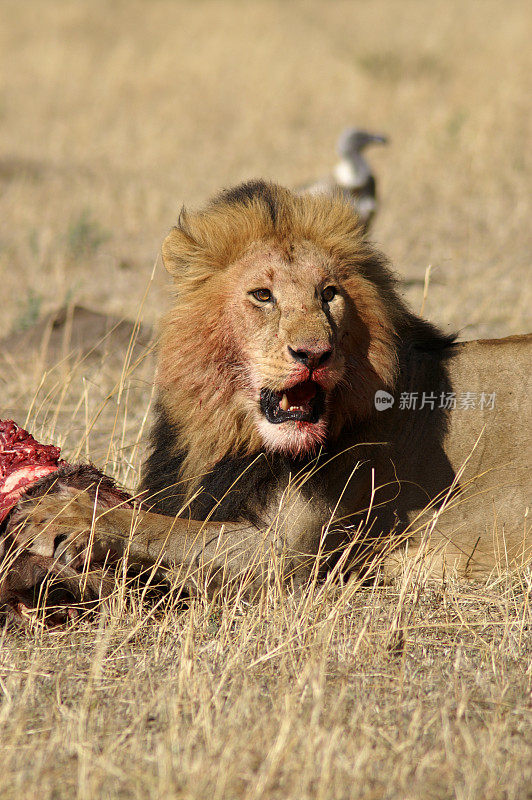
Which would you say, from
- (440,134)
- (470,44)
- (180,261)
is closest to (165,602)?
(180,261)

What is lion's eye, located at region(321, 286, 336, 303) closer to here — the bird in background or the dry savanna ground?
the dry savanna ground

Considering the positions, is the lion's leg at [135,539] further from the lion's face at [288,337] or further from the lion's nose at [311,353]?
the lion's nose at [311,353]

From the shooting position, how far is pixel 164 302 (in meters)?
7.68

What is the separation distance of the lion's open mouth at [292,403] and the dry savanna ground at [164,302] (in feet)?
1.99

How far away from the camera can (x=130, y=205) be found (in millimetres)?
10812

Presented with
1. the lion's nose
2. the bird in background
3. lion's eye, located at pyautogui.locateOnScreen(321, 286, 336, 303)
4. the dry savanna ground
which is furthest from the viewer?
the bird in background

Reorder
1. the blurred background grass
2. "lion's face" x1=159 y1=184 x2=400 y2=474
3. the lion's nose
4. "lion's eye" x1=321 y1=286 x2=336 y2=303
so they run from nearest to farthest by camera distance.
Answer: the lion's nose, "lion's face" x1=159 y1=184 x2=400 y2=474, "lion's eye" x1=321 y1=286 x2=336 y2=303, the blurred background grass

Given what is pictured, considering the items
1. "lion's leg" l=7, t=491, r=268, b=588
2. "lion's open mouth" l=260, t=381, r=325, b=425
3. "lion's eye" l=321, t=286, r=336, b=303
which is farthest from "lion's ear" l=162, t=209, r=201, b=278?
"lion's leg" l=7, t=491, r=268, b=588

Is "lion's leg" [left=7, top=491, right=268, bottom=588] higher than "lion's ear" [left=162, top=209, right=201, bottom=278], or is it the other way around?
"lion's ear" [left=162, top=209, right=201, bottom=278]

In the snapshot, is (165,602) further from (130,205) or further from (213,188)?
(213,188)

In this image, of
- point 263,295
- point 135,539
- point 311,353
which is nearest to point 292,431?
point 311,353

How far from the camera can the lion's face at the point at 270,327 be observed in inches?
125

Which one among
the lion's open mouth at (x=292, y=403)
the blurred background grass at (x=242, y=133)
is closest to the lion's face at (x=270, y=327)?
the lion's open mouth at (x=292, y=403)

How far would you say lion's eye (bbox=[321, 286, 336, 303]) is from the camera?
3.29m
